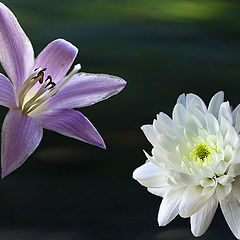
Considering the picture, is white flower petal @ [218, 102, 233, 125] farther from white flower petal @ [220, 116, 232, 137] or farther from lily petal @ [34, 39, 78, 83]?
lily petal @ [34, 39, 78, 83]

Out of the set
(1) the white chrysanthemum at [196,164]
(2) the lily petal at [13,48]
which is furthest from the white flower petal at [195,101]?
(2) the lily petal at [13,48]

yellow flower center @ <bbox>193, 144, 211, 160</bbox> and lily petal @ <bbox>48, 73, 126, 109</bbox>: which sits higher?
lily petal @ <bbox>48, 73, 126, 109</bbox>

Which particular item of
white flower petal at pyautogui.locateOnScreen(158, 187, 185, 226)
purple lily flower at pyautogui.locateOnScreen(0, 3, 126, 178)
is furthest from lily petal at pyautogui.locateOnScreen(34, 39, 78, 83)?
white flower petal at pyautogui.locateOnScreen(158, 187, 185, 226)

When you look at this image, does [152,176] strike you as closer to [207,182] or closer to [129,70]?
[207,182]

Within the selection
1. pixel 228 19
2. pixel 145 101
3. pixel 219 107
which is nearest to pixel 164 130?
pixel 219 107

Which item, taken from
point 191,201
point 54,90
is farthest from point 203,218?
point 54,90

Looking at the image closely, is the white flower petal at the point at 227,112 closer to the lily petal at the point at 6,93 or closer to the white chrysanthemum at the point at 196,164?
the white chrysanthemum at the point at 196,164

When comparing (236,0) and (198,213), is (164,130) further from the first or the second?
(236,0)
